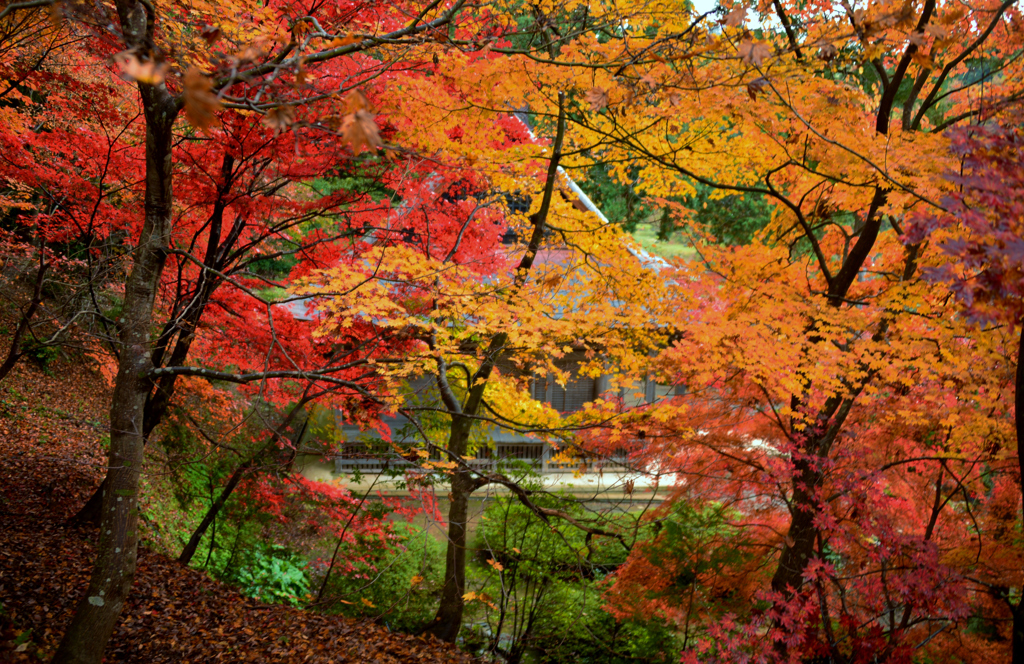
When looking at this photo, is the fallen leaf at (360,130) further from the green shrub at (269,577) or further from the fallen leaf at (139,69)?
the green shrub at (269,577)

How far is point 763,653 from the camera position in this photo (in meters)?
5.79

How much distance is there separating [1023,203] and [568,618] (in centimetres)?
768

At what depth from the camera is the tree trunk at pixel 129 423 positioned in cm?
437

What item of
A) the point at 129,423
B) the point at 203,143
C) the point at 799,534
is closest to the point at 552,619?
the point at 799,534

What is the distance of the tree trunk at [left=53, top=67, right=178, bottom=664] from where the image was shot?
437 centimetres

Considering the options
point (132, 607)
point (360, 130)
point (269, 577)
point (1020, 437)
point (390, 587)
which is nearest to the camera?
point (360, 130)

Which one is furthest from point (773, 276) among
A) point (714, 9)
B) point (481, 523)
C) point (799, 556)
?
point (481, 523)

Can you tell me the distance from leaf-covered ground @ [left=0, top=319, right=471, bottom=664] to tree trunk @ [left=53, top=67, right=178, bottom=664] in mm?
571

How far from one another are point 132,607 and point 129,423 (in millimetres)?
2369

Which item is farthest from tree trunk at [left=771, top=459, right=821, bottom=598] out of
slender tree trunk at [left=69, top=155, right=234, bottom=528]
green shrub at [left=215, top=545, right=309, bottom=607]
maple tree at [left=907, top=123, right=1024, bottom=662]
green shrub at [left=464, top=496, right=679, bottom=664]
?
slender tree trunk at [left=69, top=155, right=234, bottom=528]

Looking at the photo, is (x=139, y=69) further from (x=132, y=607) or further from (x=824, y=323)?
(x=824, y=323)

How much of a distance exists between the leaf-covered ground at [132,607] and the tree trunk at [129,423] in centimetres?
57

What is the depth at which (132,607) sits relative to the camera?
229 inches

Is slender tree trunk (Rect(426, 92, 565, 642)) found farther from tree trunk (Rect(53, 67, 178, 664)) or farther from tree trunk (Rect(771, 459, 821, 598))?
tree trunk (Rect(771, 459, 821, 598))
